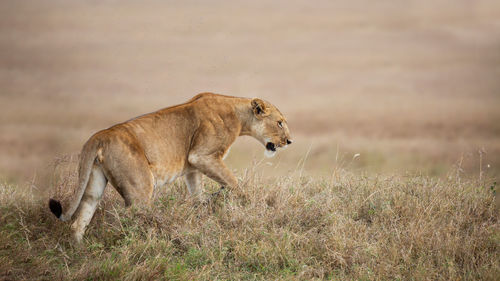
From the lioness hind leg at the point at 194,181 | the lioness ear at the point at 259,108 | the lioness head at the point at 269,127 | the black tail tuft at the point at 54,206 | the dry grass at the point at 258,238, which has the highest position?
the lioness ear at the point at 259,108

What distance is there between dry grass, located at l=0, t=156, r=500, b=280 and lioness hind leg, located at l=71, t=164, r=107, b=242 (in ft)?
0.45

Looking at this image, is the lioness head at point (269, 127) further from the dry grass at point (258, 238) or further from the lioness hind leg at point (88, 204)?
the lioness hind leg at point (88, 204)

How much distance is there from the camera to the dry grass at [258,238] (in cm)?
620

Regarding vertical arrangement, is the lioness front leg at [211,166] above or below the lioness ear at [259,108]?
below

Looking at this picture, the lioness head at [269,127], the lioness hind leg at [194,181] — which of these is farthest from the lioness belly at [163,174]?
the lioness head at [269,127]

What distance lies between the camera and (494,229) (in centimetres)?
764

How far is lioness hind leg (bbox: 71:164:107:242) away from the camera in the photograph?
677 centimetres

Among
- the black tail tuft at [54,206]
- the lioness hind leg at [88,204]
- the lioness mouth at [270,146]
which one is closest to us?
the black tail tuft at [54,206]

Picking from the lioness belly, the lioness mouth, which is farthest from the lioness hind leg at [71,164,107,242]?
the lioness mouth

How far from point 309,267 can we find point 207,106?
2.65 metres

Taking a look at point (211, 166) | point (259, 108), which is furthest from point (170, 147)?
point (259, 108)

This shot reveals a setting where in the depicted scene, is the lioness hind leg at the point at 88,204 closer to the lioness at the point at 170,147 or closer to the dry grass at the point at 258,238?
the lioness at the point at 170,147

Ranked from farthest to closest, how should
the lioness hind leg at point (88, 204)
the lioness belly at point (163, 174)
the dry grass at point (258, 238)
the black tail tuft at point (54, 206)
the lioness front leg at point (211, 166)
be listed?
the lioness front leg at point (211, 166)
the lioness belly at point (163, 174)
the lioness hind leg at point (88, 204)
the black tail tuft at point (54, 206)
the dry grass at point (258, 238)

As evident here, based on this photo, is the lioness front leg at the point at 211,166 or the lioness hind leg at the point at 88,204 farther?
the lioness front leg at the point at 211,166
